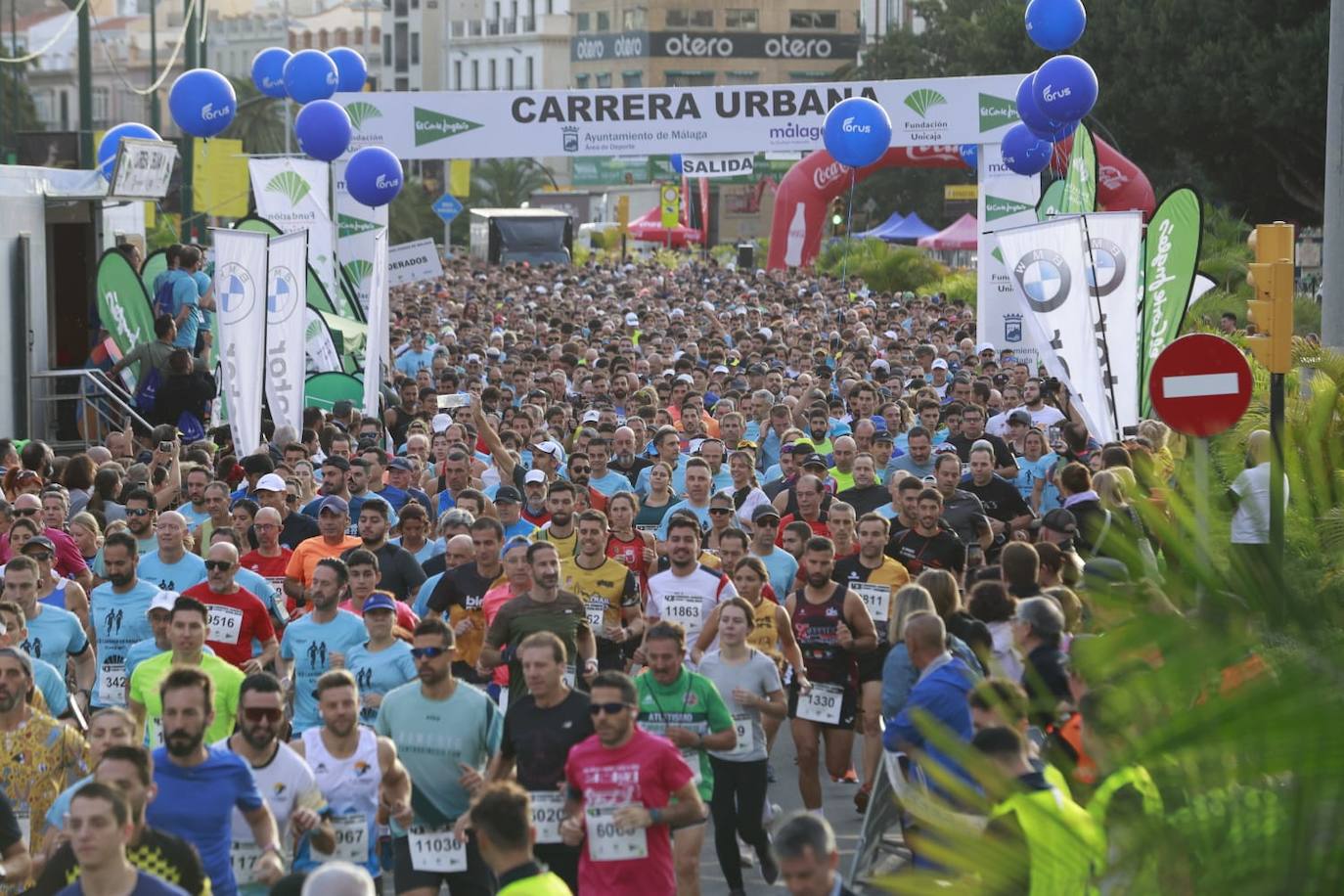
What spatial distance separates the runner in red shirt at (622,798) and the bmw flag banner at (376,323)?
11461 mm

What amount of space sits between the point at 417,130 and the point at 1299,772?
95.4ft

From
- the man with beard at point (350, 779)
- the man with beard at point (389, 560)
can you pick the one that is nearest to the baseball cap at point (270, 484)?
the man with beard at point (389, 560)

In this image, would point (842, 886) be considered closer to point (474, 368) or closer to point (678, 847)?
point (678, 847)

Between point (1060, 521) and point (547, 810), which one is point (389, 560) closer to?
point (1060, 521)

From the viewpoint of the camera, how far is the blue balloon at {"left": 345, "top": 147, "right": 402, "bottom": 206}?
26888mm

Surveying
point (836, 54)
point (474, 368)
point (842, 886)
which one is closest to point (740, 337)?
point (474, 368)

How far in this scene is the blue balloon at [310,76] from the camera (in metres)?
26.9

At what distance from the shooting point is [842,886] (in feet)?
17.4

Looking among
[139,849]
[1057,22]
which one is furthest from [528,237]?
[139,849]

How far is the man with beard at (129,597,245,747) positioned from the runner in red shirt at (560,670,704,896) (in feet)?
6.15

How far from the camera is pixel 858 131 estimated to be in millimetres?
27156

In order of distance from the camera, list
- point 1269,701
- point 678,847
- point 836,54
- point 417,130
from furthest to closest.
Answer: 1. point 836,54
2. point 417,130
3. point 678,847
4. point 1269,701

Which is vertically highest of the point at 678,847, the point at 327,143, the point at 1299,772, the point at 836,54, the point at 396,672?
the point at 836,54

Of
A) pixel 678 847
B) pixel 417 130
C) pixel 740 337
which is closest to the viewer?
pixel 678 847
